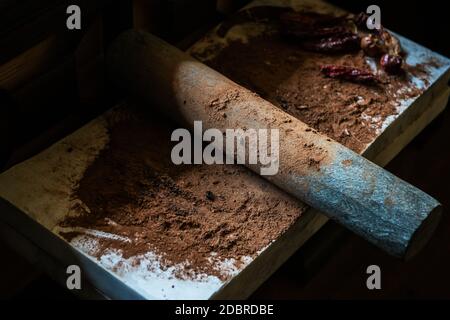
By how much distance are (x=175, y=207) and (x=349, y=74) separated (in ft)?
3.01

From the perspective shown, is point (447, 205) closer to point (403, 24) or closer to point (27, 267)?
point (403, 24)

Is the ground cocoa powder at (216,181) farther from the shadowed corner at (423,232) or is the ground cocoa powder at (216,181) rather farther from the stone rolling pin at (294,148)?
the shadowed corner at (423,232)

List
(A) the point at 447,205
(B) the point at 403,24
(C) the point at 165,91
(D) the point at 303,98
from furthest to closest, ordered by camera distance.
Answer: (B) the point at 403,24 < (A) the point at 447,205 < (D) the point at 303,98 < (C) the point at 165,91

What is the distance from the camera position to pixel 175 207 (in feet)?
8.34

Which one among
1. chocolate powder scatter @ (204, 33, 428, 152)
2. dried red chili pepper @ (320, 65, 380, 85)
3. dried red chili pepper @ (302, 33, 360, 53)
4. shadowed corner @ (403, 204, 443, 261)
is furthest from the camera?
dried red chili pepper @ (302, 33, 360, 53)

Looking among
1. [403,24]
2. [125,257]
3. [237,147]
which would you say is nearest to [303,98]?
[237,147]

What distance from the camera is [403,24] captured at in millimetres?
3883

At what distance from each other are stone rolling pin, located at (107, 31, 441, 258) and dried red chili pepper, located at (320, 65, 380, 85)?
1.51 feet

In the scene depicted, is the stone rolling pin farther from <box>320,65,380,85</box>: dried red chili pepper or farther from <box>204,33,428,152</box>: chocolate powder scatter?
<box>320,65,380,85</box>: dried red chili pepper

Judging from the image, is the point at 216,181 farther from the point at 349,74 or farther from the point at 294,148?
the point at 349,74

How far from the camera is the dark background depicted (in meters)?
3.04

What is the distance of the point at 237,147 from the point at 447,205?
134cm

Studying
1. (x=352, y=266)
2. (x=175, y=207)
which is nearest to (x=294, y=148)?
(x=175, y=207)

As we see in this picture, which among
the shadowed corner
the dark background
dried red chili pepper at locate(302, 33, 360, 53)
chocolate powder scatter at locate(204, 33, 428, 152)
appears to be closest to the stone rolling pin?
the shadowed corner
